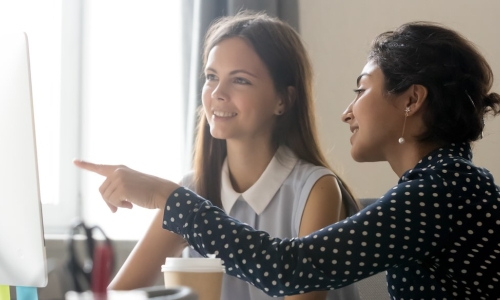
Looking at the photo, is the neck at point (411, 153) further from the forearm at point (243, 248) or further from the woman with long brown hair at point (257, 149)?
the forearm at point (243, 248)

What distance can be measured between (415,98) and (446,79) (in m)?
0.07

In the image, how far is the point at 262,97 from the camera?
1.67 m

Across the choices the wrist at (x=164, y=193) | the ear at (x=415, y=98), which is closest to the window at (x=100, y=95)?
the ear at (x=415, y=98)

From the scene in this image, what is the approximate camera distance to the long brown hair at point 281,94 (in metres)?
1.69

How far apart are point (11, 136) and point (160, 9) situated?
1.67m

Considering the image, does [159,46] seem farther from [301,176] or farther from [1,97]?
[1,97]

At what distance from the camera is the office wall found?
99.7 inches

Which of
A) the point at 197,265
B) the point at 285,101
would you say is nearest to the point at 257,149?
the point at 285,101

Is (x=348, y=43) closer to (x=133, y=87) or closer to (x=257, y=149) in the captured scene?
(x=133, y=87)

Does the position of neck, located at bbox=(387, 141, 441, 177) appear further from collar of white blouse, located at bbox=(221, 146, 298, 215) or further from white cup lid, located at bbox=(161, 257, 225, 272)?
white cup lid, located at bbox=(161, 257, 225, 272)

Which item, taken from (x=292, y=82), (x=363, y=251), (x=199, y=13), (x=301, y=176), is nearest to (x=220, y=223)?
(x=363, y=251)

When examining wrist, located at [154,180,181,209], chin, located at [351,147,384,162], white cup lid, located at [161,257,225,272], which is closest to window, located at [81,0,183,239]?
chin, located at [351,147,384,162]

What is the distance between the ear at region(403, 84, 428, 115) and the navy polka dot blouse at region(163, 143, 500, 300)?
14 centimetres

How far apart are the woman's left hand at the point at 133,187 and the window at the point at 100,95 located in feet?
4.20
